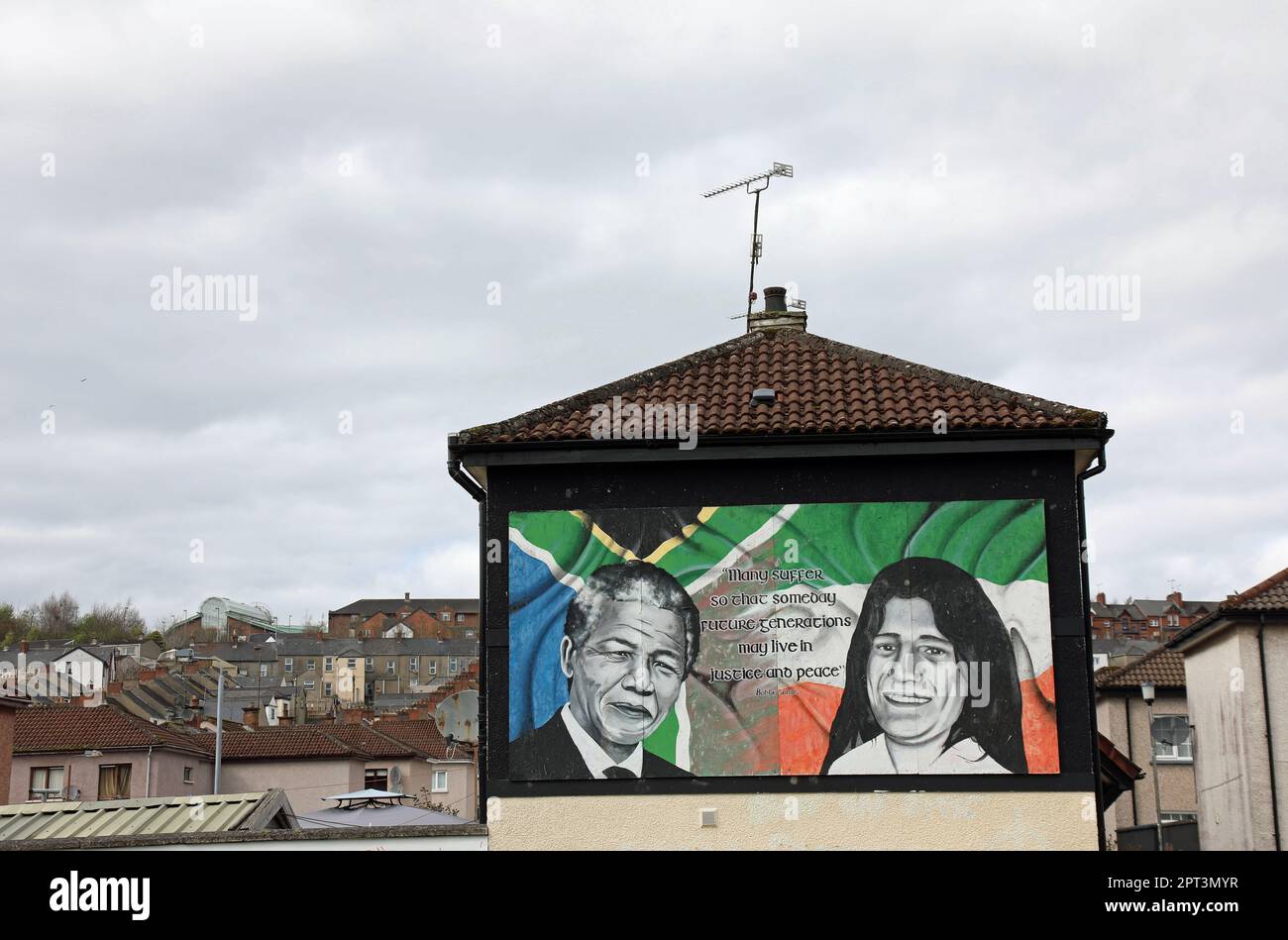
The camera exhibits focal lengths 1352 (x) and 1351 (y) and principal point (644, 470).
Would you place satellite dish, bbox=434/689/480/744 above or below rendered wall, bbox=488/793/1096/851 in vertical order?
above

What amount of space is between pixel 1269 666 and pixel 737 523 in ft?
54.2

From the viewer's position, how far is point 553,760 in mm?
16047

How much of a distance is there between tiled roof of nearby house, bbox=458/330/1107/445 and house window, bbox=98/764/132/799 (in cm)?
3494

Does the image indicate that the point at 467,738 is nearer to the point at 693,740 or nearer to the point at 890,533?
the point at 693,740

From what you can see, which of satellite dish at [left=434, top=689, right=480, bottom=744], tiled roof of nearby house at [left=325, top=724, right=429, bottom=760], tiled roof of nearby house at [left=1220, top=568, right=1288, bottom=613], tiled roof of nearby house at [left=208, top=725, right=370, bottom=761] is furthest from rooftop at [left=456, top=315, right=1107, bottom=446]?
tiled roof of nearby house at [left=325, top=724, right=429, bottom=760]

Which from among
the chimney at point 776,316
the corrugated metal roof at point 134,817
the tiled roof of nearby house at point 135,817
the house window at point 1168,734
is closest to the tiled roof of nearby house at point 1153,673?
the house window at point 1168,734

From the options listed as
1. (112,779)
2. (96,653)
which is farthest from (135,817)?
(96,653)

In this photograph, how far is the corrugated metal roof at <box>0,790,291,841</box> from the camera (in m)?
16.9

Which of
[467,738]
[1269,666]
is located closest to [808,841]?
[467,738]

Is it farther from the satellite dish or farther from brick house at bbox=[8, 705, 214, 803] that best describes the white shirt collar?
brick house at bbox=[8, 705, 214, 803]

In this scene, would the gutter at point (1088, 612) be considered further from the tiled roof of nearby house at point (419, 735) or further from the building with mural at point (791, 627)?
the tiled roof of nearby house at point (419, 735)

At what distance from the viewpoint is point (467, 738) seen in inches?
816

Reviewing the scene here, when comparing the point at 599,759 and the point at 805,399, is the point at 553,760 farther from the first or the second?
the point at 805,399
